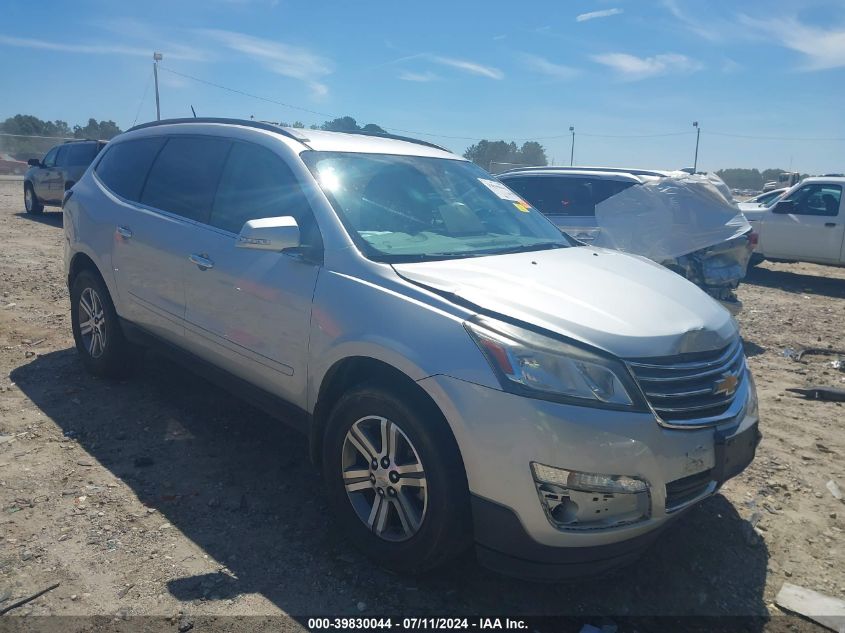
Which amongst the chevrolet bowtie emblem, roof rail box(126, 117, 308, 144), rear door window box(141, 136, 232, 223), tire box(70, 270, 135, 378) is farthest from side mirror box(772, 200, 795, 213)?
tire box(70, 270, 135, 378)

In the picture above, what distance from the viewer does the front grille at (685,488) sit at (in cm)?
260

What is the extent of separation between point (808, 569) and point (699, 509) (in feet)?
1.85

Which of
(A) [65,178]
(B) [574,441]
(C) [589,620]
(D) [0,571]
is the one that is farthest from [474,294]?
(A) [65,178]

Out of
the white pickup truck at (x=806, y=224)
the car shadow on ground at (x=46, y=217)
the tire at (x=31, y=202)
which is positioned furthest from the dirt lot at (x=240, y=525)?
the tire at (x=31, y=202)

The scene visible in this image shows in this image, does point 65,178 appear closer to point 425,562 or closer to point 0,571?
point 0,571

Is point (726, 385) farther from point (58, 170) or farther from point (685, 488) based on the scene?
point (58, 170)

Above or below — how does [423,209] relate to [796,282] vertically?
above

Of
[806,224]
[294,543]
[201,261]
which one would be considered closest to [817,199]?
[806,224]

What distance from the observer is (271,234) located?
3.19 meters

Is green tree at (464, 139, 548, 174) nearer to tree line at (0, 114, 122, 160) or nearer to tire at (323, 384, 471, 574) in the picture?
tree line at (0, 114, 122, 160)

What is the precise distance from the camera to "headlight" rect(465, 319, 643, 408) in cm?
249

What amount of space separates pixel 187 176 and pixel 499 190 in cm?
203

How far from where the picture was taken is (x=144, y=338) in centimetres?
466

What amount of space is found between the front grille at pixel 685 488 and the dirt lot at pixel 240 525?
1.82ft
